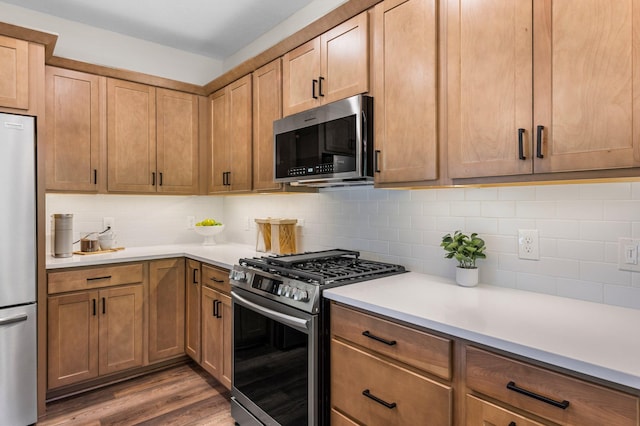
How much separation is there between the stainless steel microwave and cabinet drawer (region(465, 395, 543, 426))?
1112 millimetres

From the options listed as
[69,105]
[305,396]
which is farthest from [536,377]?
[69,105]

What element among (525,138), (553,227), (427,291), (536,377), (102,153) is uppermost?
(102,153)

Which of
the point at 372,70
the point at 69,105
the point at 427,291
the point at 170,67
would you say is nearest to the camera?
the point at 427,291

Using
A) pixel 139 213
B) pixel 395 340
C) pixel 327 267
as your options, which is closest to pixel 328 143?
pixel 327 267

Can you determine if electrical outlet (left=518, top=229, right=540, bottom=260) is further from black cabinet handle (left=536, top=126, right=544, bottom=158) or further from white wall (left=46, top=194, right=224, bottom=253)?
white wall (left=46, top=194, right=224, bottom=253)

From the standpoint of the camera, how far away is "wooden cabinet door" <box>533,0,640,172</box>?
1.14 meters

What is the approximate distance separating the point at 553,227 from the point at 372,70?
1.11m

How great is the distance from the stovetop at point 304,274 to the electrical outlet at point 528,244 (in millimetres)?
619

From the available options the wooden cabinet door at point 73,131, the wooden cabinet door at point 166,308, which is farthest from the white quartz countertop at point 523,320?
the wooden cabinet door at point 73,131

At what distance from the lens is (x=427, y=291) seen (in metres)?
1.68

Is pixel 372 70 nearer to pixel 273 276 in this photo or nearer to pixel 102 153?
pixel 273 276

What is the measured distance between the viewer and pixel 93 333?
8.64ft

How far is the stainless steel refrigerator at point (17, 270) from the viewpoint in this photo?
2.16 m

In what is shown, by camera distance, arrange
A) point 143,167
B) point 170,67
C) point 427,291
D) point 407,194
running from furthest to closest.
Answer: point 170,67 → point 143,167 → point 407,194 → point 427,291
